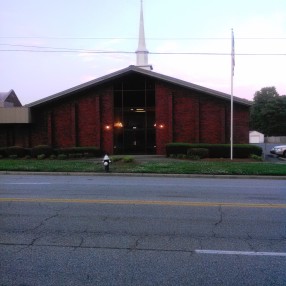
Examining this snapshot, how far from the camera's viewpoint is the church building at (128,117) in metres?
32.2

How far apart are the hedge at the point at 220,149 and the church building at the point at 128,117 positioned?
110 inches

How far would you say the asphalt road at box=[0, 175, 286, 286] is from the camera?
15.4ft

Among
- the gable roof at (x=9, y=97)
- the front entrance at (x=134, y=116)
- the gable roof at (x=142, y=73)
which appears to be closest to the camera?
the gable roof at (x=142, y=73)

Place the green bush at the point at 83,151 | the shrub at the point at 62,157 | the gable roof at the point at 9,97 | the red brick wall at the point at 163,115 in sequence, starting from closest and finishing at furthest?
1. the shrub at the point at 62,157
2. the green bush at the point at 83,151
3. the red brick wall at the point at 163,115
4. the gable roof at the point at 9,97

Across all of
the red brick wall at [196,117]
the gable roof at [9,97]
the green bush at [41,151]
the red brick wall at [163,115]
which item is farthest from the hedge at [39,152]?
the gable roof at [9,97]

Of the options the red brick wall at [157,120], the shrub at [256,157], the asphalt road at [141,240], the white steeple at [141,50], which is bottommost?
the asphalt road at [141,240]

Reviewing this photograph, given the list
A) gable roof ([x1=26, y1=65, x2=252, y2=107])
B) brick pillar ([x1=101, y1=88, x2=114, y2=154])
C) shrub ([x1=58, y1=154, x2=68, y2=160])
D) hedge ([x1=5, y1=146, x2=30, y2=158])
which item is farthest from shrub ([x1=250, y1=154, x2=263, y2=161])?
hedge ([x1=5, y1=146, x2=30, y2=158])

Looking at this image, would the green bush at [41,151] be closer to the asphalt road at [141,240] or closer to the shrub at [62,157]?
the shrub at [62,157]

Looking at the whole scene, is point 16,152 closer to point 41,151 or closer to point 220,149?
point 41,151

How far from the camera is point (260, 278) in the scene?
4.63m

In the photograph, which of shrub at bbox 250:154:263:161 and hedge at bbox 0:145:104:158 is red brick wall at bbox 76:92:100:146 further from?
shrub at bbox 250:154:263:161

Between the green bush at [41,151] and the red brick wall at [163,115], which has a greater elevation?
the red brick wall at [163,115]

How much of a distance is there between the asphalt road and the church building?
72.0 feet

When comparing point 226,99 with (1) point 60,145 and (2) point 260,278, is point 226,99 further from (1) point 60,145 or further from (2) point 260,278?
(2) point 260,278
